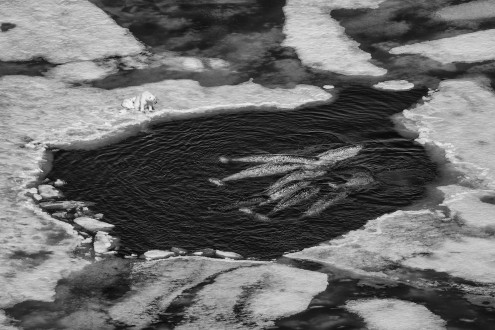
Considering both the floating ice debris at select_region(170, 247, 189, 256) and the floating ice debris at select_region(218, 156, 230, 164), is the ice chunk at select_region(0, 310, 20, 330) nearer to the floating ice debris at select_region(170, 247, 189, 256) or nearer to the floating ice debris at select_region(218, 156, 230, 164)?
the floating ice debris at select_region(170, 247, 189, 256)

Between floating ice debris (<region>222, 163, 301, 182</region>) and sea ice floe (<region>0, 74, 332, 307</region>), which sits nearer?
sea ice floe (<region>0, 74, 332, 307</region>)

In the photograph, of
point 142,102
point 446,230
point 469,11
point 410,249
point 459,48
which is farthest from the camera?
point 469,11

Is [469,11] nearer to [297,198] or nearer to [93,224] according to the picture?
[297,198]

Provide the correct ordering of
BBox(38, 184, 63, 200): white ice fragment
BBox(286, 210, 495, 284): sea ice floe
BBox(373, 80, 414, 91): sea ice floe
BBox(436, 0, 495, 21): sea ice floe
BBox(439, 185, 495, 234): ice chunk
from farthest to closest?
BBox(436, 0, 495, 21): sea ice floe
BBox(373, 80, 414, 91): sea ice floe
BBox(38, 184, 63, 200): white ice fragment
BBox(439, 185, 495, 234): ice chunk
BBox(286, 210, 495, 284): sea ice floe

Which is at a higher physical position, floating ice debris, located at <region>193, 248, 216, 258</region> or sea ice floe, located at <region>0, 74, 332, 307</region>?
sea ice floe, located at <region>0, 74, 332, 307</region>

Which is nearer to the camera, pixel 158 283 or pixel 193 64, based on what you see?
pixel 158 283

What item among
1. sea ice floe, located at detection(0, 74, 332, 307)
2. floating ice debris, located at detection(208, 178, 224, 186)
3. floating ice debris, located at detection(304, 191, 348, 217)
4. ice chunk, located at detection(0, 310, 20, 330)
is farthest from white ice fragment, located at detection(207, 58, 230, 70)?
ice chunk, located at detection(0, 310, 20, 330)

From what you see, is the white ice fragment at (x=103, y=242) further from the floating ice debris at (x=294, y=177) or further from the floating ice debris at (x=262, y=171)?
the floating ice debris at (x=294, y=177)

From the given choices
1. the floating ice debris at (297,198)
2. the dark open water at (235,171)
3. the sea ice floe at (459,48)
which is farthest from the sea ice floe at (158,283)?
the sea ice floe at (459,48)

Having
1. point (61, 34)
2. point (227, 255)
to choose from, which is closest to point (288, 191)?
point (227, 255)
